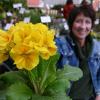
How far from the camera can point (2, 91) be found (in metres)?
1.20

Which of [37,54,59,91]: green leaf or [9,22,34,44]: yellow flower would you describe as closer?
[9,22,34,44]: yellow flower

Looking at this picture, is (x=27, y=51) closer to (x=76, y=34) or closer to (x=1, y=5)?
(x=76, y=34)

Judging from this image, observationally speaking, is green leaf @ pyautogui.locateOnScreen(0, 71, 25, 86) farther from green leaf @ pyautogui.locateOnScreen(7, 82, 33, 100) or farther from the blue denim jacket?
the blue denim jacket

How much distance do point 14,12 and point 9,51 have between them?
6378 millimetres

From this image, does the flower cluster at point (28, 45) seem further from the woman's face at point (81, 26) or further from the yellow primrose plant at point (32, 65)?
the woman's face at point (81, 26)

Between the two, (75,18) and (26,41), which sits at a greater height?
(26,41)

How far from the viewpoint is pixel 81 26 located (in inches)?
83.7

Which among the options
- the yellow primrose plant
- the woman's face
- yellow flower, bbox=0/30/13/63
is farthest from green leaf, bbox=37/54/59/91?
the woman's face

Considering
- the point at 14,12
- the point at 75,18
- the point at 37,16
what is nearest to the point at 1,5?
the point at 14,12

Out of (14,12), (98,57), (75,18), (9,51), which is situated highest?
(9,51)

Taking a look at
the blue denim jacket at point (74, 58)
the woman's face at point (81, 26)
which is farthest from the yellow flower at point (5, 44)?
the woman's face at point (81, 26)

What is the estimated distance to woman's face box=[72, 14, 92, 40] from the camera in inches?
84.0

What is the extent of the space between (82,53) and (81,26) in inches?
6.5

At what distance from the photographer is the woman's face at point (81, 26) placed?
2135 mm
